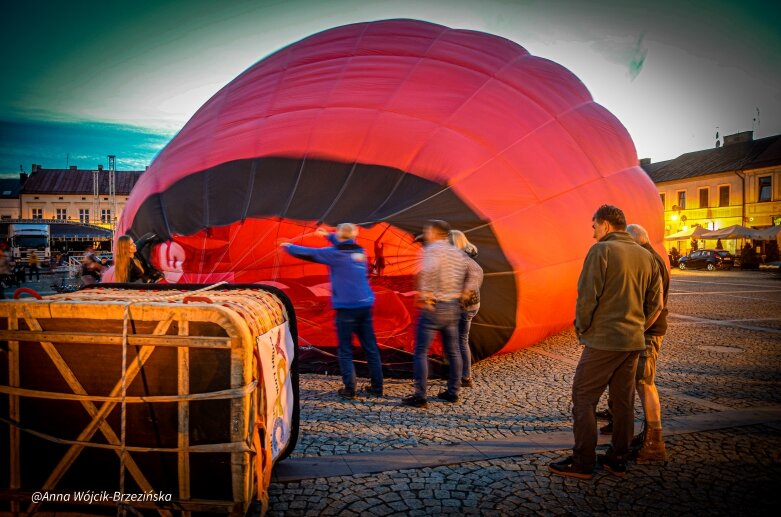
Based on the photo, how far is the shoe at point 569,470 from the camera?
2.99 meters

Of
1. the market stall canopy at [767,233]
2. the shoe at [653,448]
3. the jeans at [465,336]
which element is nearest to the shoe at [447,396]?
the jeans at [465,336]

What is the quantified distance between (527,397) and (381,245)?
183 centimetres

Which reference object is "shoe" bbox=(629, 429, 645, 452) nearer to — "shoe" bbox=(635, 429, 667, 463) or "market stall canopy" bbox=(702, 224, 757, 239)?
"shoe" bbox=(635, 429, 667, 463)

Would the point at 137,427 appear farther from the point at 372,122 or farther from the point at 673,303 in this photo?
the point at 673,303

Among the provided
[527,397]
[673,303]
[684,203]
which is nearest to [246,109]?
[527,397]

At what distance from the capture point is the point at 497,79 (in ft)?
20.6

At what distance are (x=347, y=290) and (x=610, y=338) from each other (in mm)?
2127

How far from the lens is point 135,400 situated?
239cm

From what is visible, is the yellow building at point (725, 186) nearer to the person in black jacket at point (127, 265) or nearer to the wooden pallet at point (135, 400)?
the person in black jacket at point (127, 265)

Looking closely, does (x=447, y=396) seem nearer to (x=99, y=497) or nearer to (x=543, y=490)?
(x=543, y=490)

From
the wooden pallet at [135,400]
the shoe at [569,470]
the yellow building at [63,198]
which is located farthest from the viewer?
the yellow building at [63,198]

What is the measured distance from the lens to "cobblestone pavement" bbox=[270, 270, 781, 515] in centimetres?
270

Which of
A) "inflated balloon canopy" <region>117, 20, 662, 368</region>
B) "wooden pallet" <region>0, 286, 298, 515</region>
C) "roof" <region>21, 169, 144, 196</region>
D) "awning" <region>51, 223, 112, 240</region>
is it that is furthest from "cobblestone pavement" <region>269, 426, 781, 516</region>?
"roof" <region>21, 169, 144, 196</region>

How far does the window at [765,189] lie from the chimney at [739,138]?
20.5ft
